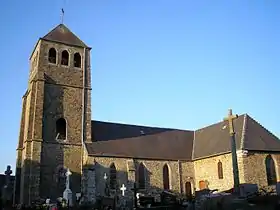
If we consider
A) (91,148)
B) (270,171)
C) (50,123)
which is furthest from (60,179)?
(270,171)

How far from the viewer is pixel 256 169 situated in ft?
88.1

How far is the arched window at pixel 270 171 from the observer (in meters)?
27.4

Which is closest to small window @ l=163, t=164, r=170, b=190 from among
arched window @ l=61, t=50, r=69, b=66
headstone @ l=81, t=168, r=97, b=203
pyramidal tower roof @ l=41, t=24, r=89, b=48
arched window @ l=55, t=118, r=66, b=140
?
headstone @ l=81, t=168, r=97, b=203

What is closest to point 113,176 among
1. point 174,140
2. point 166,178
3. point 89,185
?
point 89,185

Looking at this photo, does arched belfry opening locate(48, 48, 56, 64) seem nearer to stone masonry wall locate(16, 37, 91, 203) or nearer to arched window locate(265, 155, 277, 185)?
stone masonry wall locate(16, 37, 91, 203)

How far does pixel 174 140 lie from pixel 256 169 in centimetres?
869

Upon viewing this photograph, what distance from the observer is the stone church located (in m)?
27.0

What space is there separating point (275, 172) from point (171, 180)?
833cm

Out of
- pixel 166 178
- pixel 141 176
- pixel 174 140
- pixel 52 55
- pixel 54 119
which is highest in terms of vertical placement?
pixel 52 55

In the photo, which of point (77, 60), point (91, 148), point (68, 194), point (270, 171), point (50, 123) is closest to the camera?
point (68, 194)

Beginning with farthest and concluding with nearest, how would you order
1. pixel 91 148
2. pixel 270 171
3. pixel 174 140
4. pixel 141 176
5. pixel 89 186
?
pixel 174 140, pixel 141 176, pixel 91 148, pixel 270 171, pixel 89 186

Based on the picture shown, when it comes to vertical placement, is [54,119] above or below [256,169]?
above

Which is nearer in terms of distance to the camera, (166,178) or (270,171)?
(270,171)

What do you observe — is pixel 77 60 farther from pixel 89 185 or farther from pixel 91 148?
pixel 89 185
